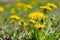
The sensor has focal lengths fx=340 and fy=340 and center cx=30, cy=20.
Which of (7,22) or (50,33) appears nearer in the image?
(50,33)

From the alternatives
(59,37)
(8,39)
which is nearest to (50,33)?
(59,37)

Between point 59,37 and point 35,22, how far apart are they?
1.48 feet

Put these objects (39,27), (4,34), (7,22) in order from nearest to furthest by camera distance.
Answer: (39,27) < (4,34) < (7,22)

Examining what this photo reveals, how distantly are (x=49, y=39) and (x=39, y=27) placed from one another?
0.17m

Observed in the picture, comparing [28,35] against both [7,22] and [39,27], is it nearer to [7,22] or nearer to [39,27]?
[39,27]

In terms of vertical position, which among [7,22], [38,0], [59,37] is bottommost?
[38,0]

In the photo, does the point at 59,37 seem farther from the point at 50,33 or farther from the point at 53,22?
the point at 53,22

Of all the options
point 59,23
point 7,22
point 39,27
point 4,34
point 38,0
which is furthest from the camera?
point 38,0

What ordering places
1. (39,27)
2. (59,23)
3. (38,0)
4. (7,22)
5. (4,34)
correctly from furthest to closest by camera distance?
1. (38,0)
2. (7,22)
3. (59,23)
4. (4,34)
5. (39,27)

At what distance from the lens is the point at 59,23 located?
4.30 m

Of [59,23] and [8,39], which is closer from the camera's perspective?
[8,39]

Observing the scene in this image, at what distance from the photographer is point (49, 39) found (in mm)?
3641

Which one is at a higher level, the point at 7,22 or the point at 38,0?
the point at 7,22

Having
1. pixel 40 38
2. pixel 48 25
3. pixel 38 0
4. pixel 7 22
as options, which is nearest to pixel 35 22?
pixel 48 25
